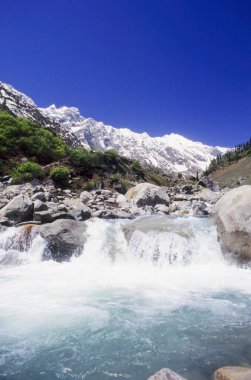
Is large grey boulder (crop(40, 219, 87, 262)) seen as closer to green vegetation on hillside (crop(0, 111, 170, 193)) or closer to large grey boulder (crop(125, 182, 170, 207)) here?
large grey boulder (crop(125, 182, 170, 207))

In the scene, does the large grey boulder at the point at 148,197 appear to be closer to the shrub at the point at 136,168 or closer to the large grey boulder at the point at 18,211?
the large grey boulder at the point at 18,211

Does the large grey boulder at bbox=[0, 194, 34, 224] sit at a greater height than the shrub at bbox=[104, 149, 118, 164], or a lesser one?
lesser

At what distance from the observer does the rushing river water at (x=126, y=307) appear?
6555 mm

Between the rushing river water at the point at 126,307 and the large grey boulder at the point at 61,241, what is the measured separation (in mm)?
438

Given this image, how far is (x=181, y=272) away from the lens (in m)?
14.4

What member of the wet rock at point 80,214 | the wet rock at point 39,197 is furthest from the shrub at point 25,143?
the wet rock at point 80,214

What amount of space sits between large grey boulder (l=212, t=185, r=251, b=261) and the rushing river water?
65 cm

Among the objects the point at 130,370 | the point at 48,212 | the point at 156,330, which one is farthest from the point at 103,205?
the point at 130,370

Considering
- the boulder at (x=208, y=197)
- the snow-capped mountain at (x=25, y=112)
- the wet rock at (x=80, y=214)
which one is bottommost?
the wet rock at (x=80, y=214)

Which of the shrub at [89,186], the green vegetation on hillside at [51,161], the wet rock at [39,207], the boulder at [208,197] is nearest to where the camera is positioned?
the wet rock at [39,207]

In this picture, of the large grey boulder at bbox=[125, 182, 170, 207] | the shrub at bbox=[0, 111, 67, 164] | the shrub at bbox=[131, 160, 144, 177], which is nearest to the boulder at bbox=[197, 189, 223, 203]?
the large grey boulder at bbox=[125, 182, 170, 207]

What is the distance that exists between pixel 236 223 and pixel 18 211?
1300 centimetres

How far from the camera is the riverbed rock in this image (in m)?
5.17

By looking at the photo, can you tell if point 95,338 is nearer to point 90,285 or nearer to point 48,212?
point 90,285
